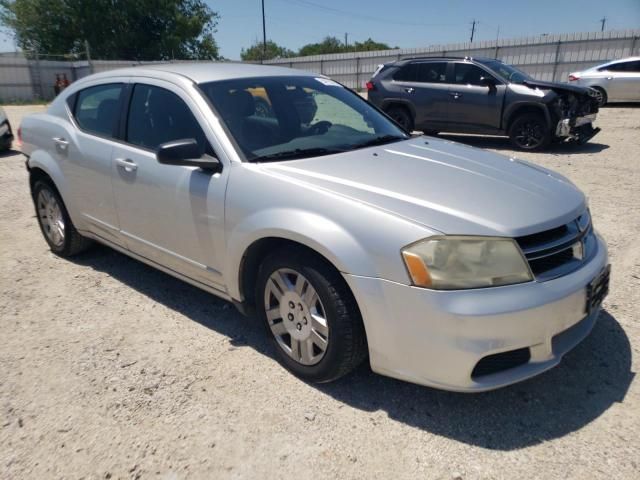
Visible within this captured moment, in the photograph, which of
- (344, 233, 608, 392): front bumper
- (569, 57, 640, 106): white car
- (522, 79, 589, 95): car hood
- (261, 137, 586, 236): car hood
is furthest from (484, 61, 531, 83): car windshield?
(344, 233, 608, 392): front bumper

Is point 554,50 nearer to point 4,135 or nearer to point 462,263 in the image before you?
point 4,135

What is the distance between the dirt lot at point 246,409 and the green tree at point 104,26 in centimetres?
4293

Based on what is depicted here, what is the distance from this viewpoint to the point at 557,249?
2371mm

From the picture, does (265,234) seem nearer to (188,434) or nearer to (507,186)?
(188,434)

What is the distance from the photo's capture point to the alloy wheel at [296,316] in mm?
2551

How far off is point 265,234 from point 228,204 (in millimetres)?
326

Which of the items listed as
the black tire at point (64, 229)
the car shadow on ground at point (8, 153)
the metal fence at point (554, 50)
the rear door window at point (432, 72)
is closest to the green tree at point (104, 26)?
the metal fence at point (554, 50)

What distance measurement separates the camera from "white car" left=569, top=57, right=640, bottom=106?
15297 millimetres

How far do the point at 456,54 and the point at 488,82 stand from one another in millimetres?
14928

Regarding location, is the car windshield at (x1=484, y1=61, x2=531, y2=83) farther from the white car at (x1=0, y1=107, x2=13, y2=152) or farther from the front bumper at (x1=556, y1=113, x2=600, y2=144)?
the white car at (x1=0, y1=107, x2=13, y2=152)

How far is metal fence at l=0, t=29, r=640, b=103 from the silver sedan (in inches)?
833

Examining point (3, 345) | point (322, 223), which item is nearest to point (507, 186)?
point (322, 223)

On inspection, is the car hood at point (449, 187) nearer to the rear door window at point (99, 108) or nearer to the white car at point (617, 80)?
the rear door window at point (99, 108)

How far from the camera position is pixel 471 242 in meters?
2.18
